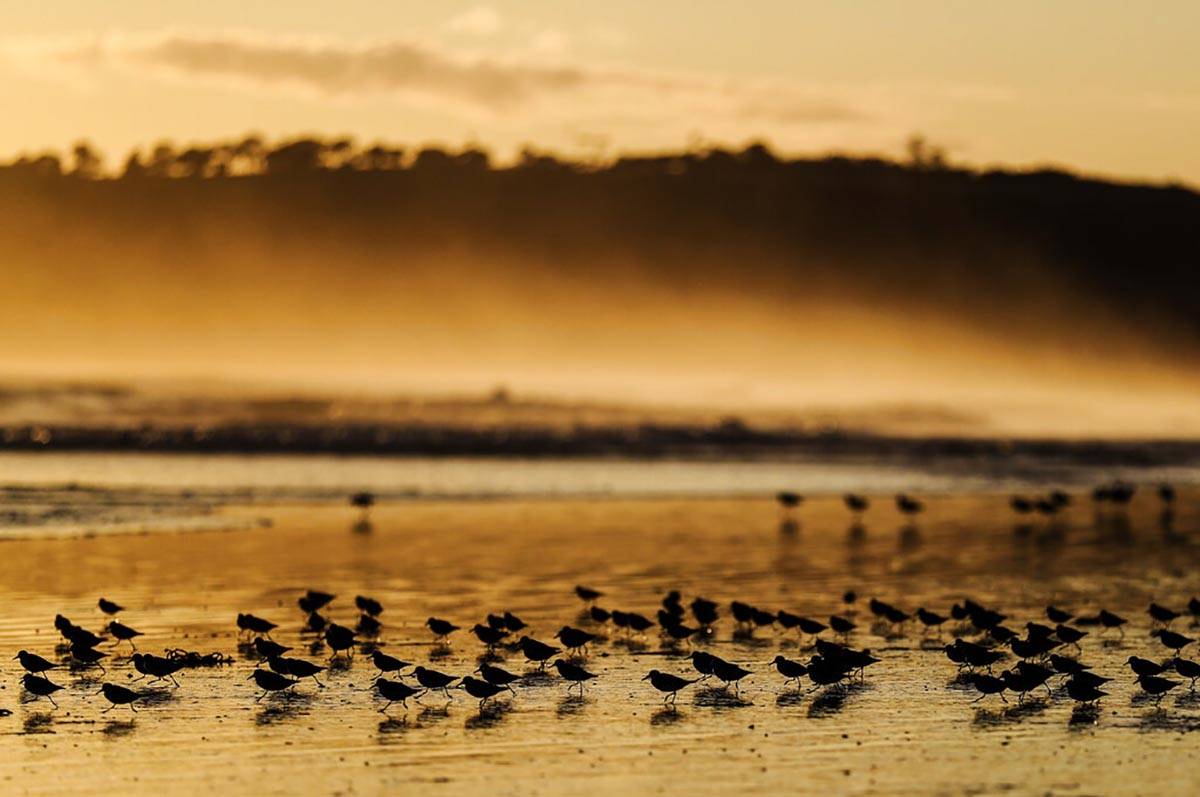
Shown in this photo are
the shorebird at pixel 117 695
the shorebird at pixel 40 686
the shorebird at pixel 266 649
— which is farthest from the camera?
the shorebird at pixel 266 649

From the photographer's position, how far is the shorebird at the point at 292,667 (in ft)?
72.0

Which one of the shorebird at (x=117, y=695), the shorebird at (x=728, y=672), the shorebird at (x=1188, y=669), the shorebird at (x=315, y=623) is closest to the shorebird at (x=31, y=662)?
the shorebird at (x=117, y=695)

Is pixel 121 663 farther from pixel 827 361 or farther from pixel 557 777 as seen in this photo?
pixel 827 361

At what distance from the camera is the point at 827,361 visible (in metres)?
161

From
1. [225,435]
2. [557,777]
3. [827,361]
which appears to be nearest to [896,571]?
[557,777]

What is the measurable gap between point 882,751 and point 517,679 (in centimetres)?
556

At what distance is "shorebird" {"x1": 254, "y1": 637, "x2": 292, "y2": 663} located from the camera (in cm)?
2280

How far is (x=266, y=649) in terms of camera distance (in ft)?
75.7

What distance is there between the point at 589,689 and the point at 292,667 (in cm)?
357

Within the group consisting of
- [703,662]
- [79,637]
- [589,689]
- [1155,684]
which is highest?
[79,637]

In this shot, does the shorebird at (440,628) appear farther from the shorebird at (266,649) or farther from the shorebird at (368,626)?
the shorebird at (266,649)

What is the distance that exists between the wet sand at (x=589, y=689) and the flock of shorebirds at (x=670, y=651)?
0.25 metres

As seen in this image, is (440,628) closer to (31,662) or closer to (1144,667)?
(31,662)

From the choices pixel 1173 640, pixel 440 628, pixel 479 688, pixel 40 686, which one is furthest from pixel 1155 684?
pixel 40 686
